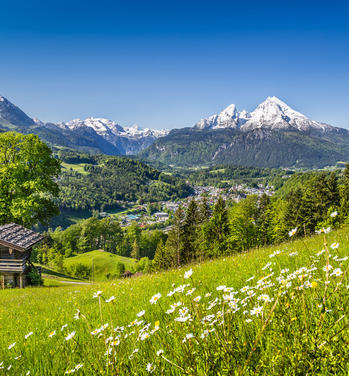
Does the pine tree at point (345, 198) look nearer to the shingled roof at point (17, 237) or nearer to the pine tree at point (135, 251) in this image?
the shingled roof at point (17, 237)

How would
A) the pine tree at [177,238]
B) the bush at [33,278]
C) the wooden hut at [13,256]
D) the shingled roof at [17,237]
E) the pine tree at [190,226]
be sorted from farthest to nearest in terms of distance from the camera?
the pine tree at [190,226], the pine tree at [177,238], the bush at [33,278], the wooden hut at [13,256], the shingled roof at [17,237]

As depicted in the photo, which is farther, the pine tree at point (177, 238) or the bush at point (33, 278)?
the pine tree at point (177, 238)

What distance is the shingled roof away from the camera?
20.8 m

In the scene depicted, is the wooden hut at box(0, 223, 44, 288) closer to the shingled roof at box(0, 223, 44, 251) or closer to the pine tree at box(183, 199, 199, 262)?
the shingled roof at box(0, 223, 44, 251)

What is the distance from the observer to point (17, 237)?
21781mm

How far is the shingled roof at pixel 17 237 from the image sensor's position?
818 inches

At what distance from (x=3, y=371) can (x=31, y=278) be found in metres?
24.0

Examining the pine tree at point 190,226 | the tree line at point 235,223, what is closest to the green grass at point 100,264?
the tree line at point 235,223

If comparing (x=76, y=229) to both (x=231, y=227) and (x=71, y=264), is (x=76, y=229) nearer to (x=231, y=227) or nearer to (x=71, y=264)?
(x=71, y=264)

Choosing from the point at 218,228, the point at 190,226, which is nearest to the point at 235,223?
the point at 218,228

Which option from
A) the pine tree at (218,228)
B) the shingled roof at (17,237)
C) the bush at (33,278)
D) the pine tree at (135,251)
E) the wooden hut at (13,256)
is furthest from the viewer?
the pine tree at (135,251)

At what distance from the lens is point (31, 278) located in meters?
23.3

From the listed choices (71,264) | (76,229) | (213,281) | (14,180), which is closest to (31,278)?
(14,180)

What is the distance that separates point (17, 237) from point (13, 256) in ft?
5.24
